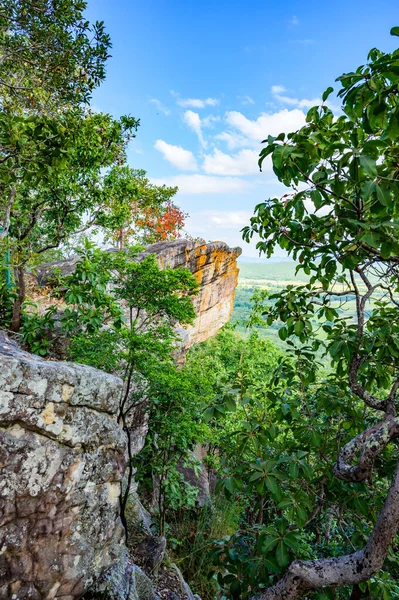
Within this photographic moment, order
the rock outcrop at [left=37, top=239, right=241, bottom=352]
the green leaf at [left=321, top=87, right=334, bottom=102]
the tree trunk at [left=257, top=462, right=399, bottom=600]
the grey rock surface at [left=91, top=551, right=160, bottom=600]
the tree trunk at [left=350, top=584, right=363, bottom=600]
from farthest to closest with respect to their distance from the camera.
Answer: the rock outcrop at [left=37, top=239, right=241, bottom=352]
the grey rock surface at [left=91, top=551, right=160, bottom=600]
the tree trunk at [left=350, top=584, right=363, bottom=600]
the tree trunk at [left=257, top=462, right=399, bottom=600]
the green leaf at [left=321, top=87, right=334, bottom=102]

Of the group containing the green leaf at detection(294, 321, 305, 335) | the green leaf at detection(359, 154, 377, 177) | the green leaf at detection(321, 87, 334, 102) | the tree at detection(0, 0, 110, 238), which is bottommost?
the green leaf at detection(294, 321, 305, 335)

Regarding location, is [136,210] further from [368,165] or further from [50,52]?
[368,165]

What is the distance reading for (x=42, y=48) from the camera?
14.2ft

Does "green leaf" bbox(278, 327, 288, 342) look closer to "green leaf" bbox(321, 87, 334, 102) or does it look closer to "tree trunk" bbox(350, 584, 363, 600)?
"green leaf" bbox(321, 87, 334, 102)

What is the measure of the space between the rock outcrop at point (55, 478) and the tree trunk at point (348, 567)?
1.47 m

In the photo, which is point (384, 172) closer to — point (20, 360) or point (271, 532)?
point (271, 532)

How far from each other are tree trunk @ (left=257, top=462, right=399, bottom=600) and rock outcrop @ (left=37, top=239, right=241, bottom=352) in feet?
32.0

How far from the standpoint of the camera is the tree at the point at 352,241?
4.45ft

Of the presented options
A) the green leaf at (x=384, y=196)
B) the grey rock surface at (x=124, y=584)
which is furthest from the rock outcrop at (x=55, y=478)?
the green leaf at (x=384, y=196)

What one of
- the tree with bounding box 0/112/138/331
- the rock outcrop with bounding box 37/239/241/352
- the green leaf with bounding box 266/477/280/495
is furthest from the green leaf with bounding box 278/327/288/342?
the rock outcrop with bounding box 37/239/241/352

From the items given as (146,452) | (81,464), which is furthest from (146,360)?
(146,452)

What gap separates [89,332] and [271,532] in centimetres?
315

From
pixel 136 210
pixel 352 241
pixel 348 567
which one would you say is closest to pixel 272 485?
pixel 348 567

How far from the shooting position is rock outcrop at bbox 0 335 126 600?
2.37m
